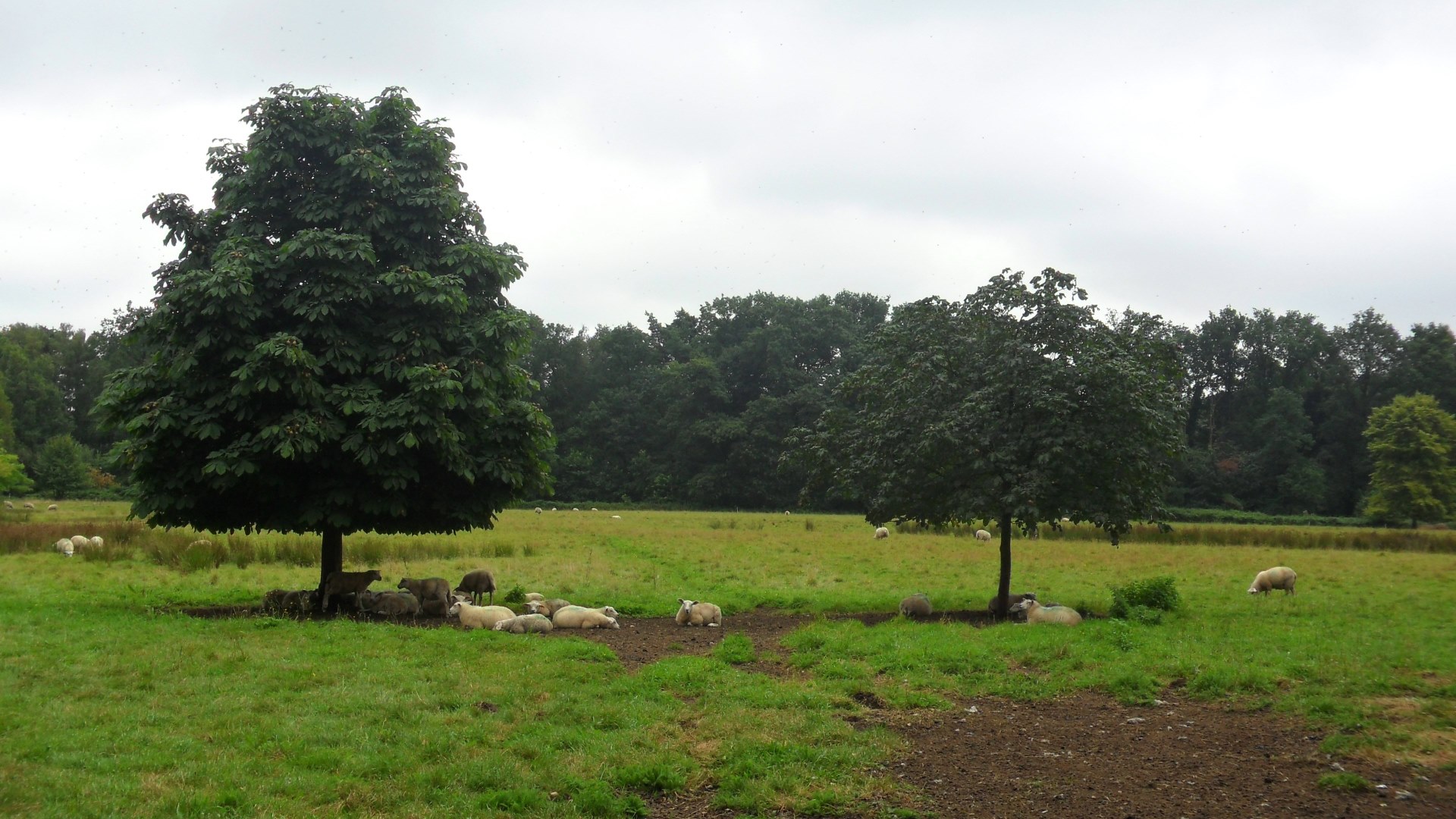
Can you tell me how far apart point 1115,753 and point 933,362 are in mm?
10587

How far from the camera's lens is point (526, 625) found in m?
15.9

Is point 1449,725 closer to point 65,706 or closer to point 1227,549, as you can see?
point 65,706

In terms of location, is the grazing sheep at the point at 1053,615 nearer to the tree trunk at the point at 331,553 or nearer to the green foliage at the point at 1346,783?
the green foliage at the point at 1346,783

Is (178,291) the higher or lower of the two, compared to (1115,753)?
higher

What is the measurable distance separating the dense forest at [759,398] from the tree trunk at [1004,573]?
161 feet

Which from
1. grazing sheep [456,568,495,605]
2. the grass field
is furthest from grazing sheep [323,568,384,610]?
grazing sheep [456,568,495,605]

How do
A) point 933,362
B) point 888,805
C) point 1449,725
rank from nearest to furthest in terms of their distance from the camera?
1. point 888,805
2. point 1449,725
3. point 933,362

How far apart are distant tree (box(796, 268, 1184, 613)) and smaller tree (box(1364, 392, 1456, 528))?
46.8 m

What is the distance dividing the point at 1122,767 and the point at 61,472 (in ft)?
268

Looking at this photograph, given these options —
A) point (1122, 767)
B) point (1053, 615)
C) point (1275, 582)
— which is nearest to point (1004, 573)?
point (1053, 615)

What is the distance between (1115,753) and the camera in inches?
347

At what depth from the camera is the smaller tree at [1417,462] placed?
Answer: 5419 centimetres

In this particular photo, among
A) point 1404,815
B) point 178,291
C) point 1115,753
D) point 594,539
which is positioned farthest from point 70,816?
point 594,539

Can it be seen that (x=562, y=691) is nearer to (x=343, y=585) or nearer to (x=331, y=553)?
(x=343, y=585)
